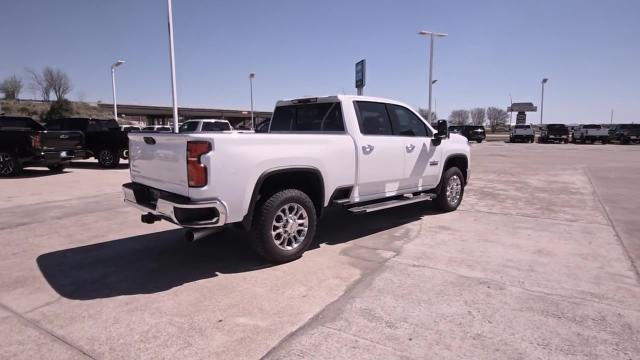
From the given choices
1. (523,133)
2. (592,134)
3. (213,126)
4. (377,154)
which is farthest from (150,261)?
(592,134)

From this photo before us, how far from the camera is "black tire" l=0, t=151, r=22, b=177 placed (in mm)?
12234

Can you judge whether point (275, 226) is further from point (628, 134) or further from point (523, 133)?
point (628, 134)

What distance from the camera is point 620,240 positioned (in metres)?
5.51

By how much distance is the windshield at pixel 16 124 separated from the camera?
13125 millimetres

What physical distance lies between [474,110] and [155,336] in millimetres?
136337

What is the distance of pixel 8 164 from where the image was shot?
485 inches

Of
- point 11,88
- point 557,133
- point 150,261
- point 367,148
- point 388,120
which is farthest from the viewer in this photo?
point 11,88

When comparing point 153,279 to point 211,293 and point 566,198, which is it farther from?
point 566,198

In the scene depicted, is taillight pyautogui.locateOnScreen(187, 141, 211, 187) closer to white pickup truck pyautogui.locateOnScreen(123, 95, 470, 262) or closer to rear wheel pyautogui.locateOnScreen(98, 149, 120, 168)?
white pickup truck pyautogui.locateOnScreen(123, 95, 470, 262)

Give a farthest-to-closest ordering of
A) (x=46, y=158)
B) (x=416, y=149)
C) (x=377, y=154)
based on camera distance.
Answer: (x=46, y=158) < (x=416, y=149) < (x=377, y=154)

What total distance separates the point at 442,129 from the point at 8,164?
513 inches

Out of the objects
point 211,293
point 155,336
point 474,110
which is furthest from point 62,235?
point 474,110

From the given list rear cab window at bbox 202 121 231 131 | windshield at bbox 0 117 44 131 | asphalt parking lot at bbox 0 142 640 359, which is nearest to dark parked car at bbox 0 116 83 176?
windshield at bbox 0 117 44 131

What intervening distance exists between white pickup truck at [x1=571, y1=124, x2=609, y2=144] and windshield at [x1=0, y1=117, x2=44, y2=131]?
43.6m
